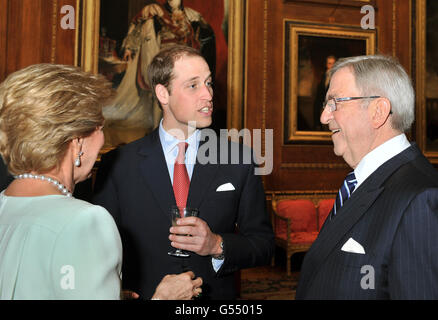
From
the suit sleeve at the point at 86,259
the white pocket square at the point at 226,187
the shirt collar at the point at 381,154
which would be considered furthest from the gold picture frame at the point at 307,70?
the suit sleeve at the point at 86,259

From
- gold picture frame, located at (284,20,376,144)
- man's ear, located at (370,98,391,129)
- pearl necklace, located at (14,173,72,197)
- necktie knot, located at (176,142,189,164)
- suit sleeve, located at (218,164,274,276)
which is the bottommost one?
suit sleeve, located at (218,164,274,276)

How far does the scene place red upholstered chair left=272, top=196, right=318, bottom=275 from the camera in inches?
243

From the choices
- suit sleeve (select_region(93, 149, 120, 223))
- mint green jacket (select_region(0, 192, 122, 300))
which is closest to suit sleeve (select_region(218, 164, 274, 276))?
suit sleeve (select_region(93, 149, 120, 223))

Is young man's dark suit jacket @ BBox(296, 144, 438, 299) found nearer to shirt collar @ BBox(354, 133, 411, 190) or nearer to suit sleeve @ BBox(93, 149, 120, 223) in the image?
shirt collar @ BBox(354, 133, 411, 190)

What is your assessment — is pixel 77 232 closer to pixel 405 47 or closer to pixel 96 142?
pixel 96 142

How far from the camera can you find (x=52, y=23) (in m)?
5.73

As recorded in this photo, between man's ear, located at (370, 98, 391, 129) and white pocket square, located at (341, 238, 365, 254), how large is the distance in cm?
53

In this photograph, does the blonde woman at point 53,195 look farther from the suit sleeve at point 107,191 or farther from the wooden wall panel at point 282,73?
the wooden wall panel at point 282,73

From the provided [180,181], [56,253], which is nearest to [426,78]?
[180,181]

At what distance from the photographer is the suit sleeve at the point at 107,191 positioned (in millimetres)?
2203

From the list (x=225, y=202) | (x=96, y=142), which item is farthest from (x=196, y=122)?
(x=96, y=142)

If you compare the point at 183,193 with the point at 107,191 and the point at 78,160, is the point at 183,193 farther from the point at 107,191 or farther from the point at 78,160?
the point at 78,160

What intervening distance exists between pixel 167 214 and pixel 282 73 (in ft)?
16.6

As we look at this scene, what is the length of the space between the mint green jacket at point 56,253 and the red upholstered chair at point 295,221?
5071mm
